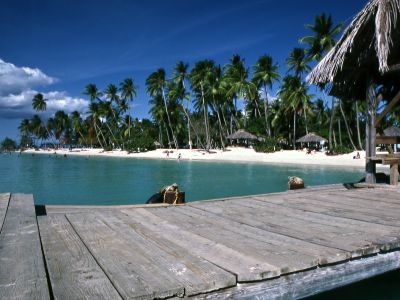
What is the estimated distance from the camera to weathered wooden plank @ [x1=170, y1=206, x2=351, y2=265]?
281 cm

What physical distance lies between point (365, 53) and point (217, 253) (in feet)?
19.4

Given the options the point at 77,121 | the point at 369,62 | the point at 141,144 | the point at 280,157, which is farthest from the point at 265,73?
the point at 77,121

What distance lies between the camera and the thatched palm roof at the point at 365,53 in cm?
580

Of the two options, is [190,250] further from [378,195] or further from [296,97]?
[296,97]

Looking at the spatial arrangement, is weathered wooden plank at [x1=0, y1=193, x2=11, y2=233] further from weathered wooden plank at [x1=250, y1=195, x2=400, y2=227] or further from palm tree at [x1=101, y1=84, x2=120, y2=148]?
palm tree at [x1=101, y1=84, x2=120, y2=148]

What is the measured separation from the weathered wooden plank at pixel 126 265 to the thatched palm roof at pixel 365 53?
5.08 metres

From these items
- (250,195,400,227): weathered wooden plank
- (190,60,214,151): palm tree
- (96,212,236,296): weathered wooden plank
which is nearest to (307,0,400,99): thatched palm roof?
(250,195,400,227): weathered wooden plank

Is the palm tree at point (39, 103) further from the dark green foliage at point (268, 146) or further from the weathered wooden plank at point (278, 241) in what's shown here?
the weathered wooden plank at point (278, 241)

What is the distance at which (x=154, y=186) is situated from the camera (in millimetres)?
22141

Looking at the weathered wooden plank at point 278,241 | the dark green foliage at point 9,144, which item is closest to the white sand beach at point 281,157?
the weathered wooden plank at point 278,241

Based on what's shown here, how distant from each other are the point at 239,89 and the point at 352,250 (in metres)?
47.6

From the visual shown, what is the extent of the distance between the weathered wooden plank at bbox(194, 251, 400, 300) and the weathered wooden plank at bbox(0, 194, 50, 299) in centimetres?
103

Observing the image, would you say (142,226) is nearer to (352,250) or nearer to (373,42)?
(352,250)

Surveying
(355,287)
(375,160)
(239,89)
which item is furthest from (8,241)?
(239,89)
